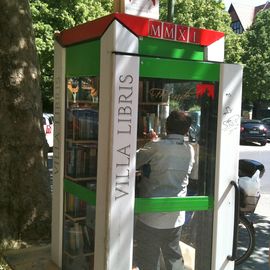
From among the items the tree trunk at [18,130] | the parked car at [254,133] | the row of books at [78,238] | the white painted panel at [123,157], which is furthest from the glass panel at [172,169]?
the parked car at [254,133]

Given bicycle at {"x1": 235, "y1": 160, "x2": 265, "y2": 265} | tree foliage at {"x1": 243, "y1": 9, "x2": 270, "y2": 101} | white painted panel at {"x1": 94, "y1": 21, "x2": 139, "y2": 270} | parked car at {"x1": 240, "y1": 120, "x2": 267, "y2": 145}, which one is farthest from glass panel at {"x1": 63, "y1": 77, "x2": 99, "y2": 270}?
tree foliage at {"x1": 243, "y1": 9, "x2": 270, "y2": 101}

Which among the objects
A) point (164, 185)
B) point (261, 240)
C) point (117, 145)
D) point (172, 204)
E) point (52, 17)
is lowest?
point (261, 240)

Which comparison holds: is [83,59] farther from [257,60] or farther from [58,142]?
[257,60]

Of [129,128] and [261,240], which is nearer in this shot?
[129,128]

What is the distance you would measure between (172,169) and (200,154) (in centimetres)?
34

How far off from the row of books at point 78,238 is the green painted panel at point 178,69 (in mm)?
1519

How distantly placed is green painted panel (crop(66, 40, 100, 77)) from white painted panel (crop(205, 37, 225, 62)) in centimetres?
97

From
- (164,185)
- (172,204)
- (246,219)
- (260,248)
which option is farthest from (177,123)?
(260,248)

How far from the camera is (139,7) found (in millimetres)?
4195

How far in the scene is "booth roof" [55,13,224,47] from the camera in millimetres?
3888

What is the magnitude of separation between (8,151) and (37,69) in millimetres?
1119

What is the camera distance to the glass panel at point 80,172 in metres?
4.34

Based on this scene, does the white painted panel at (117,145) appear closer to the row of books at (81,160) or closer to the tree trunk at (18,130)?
the row of books at (81,160)

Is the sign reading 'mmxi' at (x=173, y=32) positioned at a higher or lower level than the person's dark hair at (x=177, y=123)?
higher
